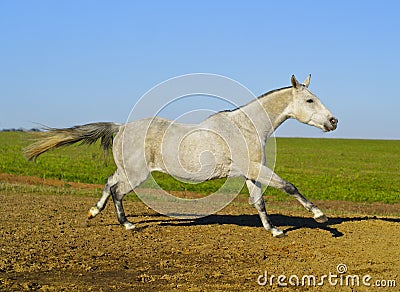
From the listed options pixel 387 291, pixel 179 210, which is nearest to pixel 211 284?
pixel 387 291

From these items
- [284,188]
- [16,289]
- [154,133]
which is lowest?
[16,289]

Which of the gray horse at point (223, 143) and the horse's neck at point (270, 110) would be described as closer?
the gray horse at point (223, 143)

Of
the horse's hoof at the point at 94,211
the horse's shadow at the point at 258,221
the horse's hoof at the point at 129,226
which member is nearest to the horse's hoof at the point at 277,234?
the horse's shadow at the point at 258,221

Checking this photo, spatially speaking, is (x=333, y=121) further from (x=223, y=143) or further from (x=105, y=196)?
(x=105, y=196)

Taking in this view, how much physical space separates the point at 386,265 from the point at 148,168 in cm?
420

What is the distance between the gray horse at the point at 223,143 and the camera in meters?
9.06

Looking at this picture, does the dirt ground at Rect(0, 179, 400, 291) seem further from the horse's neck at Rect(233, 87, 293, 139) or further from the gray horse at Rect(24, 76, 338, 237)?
the horse's neck at Rect(233, 87, 293, 139)

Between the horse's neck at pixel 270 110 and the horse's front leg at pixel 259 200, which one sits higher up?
the horse's neck at pixel 270 110

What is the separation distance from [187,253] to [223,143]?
204 centimetres

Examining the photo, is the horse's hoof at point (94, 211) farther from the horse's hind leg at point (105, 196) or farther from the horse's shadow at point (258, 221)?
the horse's shadow at point (258, 221)

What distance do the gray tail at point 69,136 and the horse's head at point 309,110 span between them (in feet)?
10.9

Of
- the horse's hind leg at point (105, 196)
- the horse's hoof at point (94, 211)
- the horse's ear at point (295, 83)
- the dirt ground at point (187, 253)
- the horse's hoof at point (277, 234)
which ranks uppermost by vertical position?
the horse's ear at point (295, 83)

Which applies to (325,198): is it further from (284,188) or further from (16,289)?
(16,289)

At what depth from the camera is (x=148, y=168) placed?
941 cm
